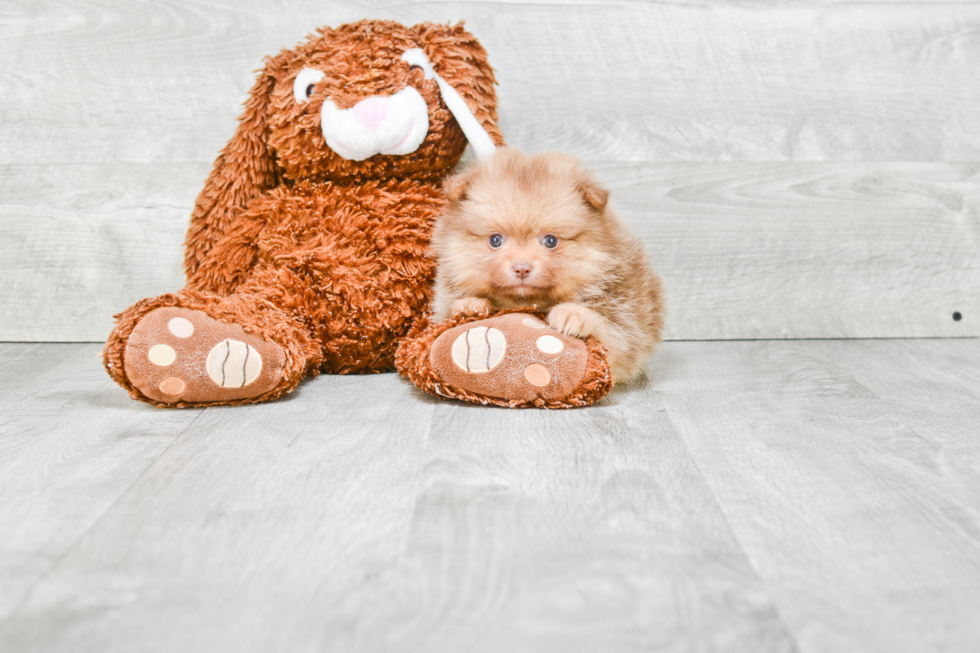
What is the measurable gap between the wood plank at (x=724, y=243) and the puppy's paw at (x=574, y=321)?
0.55 metres

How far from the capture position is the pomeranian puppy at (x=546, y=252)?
3.47 feet

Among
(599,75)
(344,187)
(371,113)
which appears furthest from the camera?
(599,75)

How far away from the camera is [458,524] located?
0.73 metres

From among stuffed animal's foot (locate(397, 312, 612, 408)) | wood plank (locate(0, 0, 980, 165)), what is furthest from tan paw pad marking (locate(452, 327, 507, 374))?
wood plank (locate(0, 0, 980, 165))

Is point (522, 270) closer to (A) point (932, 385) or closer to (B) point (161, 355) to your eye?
(B) point (161, 355)

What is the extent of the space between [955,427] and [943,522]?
0.34 meters

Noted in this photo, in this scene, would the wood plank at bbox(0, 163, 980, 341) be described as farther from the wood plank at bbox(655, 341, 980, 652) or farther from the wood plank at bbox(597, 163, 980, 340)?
the wood plank at bbox(655, 341, 980, 652)

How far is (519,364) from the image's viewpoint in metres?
1.03

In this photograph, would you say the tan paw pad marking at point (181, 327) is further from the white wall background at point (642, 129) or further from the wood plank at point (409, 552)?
the white wall background at point (642, 129)

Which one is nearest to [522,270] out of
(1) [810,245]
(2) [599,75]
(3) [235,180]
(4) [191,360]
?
(4) [191,360]

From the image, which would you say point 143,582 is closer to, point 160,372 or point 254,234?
point 160,372

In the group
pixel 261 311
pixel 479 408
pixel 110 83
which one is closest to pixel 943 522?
pixel 479 408

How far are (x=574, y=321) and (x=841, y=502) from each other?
1.33 feet

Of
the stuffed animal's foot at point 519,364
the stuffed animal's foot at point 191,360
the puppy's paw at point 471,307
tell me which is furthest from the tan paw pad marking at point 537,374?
the stuffed animal's foot at point 191,360
